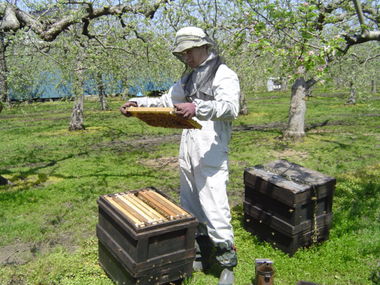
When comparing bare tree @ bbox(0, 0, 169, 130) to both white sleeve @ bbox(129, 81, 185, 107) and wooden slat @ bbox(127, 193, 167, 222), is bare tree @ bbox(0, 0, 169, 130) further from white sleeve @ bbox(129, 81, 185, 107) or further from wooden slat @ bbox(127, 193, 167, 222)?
wooden slat @ bbox(127, 193, 167, 222)

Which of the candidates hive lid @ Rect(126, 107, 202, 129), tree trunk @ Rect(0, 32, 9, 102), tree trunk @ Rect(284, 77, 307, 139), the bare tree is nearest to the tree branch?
the bare tree

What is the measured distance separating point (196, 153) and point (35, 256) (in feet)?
8.98

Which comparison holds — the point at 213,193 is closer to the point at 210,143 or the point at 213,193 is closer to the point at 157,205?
the point at 210,143

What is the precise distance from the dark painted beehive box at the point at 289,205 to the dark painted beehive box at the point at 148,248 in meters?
1.41

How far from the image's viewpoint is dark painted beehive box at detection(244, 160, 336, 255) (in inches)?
175

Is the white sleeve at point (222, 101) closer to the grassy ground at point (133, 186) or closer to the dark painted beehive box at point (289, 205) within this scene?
the dark painted beehive box at point (289, 205)

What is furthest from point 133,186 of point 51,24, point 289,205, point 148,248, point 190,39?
point 190,39

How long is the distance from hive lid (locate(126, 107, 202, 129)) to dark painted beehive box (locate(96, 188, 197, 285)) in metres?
0.95

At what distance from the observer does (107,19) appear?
10859 millimetres

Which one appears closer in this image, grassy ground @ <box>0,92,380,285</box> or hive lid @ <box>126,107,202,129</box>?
hive lid @ <box>126,107,202,129</box>

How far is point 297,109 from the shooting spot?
12.4 meters

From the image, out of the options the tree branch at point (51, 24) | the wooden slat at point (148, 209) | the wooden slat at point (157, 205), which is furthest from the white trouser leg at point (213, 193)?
the tree branch at point (51, 24)

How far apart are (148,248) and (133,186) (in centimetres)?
437

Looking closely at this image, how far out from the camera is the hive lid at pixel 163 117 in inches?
130
